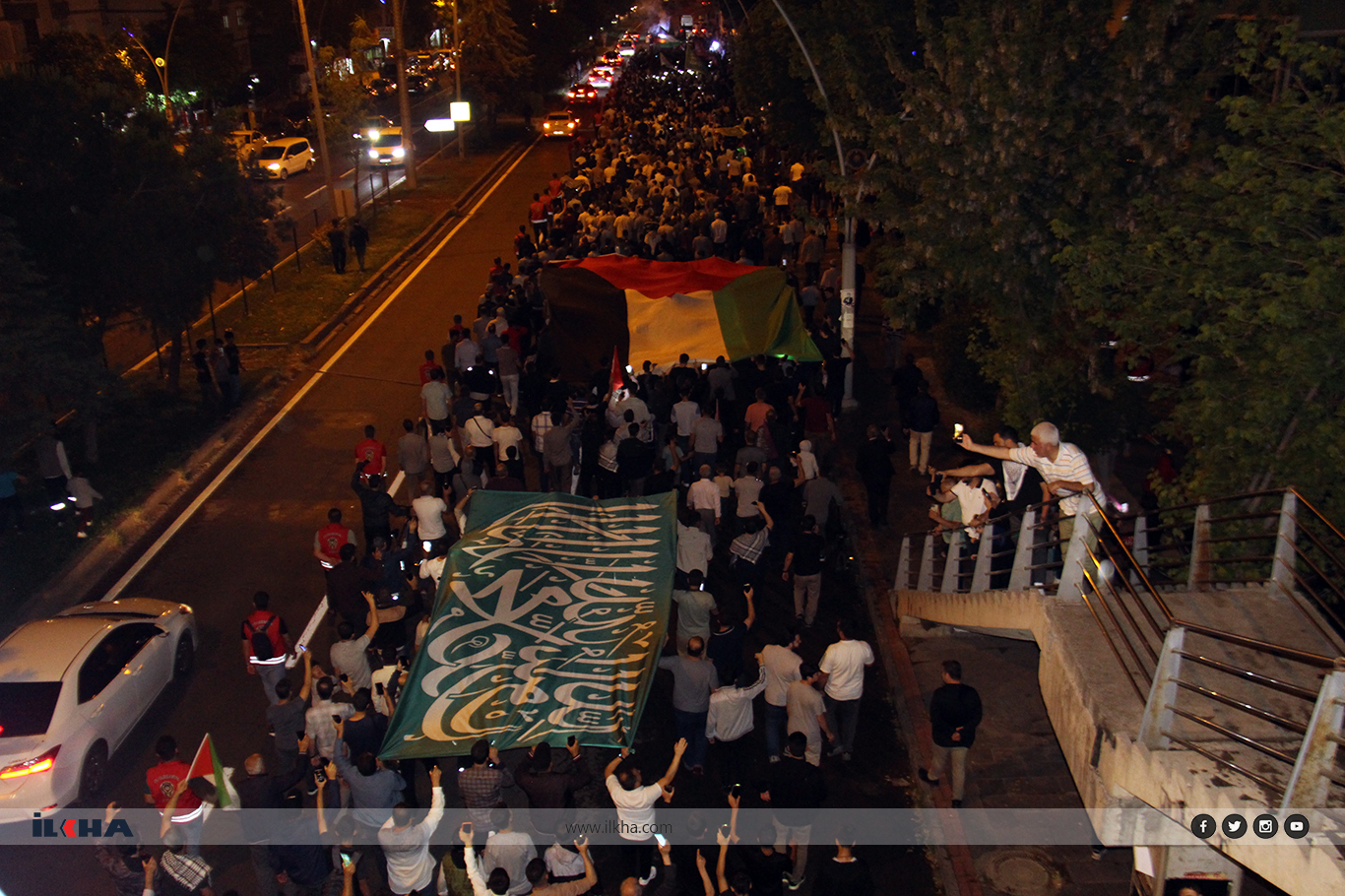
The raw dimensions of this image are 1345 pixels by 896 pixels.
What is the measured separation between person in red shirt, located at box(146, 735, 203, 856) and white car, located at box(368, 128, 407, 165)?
40692 millimetres

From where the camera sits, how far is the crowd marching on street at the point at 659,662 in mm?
7992

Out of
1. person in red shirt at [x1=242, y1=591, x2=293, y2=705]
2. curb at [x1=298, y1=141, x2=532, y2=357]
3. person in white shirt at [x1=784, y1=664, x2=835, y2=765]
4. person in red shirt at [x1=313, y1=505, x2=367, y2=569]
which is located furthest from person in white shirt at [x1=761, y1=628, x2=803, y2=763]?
curb at [x1=298, y1=141, x2=532, y2=357]

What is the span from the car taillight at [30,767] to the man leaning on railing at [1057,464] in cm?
840

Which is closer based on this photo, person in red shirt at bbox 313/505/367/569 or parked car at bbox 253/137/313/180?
person in red shirt at bbox 313/505/367/569

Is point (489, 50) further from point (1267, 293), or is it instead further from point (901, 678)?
point (1267, 293)

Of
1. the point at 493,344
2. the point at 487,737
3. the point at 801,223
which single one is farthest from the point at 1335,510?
the point at 801,223

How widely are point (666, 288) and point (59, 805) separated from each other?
11871 millimetres

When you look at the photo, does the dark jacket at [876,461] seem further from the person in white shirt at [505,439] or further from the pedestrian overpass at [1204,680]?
the person in white shirt at [505,439]

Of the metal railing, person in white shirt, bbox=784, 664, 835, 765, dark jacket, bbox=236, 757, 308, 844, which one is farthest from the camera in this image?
person in white shirt, bbox=784, 664, 835, 765

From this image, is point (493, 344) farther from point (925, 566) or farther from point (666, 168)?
point (666, 168)

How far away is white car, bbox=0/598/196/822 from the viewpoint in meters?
9.55

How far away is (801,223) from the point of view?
25.9 metres

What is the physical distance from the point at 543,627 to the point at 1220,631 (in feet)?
21.1

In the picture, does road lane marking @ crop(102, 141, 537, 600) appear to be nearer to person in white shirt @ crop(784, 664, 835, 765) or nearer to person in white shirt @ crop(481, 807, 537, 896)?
person in white shirt @ crop(481, 807, 537, 896)
